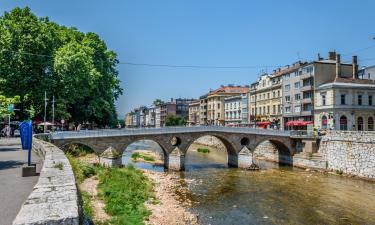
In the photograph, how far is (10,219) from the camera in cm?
636

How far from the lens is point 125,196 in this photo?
20.6 metres

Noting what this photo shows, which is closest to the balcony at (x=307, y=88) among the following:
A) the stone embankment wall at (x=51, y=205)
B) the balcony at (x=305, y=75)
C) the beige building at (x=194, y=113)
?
the balcony at (x=305, y=75)

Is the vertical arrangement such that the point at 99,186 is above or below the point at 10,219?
below

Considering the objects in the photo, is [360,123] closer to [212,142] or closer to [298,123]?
[298,123]

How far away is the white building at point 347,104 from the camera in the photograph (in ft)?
162

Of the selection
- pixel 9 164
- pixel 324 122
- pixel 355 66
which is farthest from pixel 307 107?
pixel 9 164

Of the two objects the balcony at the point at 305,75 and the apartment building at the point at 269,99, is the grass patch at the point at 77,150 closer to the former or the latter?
the apartment building at the point at 269,99

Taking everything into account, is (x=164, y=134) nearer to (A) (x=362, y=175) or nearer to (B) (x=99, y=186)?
(B) (x=99, y=186)

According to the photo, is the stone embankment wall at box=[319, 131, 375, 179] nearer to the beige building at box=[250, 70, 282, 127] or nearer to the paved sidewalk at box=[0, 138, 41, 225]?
the beige building at box=[250, 70, 282, 127]

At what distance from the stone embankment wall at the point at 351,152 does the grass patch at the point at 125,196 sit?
22.3 m

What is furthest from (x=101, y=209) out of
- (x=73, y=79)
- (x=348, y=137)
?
(x=348, y=137)

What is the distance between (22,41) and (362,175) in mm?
38264

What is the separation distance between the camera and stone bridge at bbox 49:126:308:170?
36188 millimetres

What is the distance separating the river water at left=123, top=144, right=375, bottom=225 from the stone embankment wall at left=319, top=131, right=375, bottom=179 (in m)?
1.89
